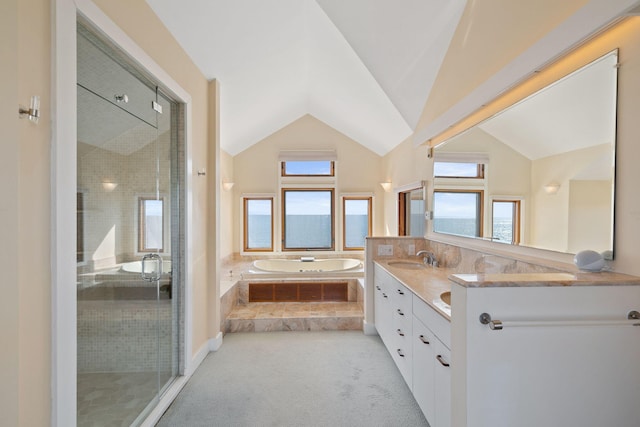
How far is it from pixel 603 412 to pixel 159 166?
264 centimetres

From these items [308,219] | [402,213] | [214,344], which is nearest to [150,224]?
[214,344]

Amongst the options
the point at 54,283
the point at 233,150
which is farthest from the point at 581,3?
the point at 233,150

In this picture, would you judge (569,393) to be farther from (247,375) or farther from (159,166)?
(159,166)

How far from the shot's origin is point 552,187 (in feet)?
5.05

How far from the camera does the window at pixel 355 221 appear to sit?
5.49 m

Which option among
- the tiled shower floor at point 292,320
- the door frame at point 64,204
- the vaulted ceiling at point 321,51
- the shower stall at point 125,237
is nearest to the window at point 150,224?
the shower stall at point 125,237

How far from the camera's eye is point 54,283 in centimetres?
114

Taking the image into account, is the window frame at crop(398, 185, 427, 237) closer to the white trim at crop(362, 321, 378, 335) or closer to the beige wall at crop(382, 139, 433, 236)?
the beige wall at crop(382, 139, 433, 236)

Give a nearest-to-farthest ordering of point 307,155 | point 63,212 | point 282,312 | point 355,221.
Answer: point 63,212, point 282,312, point 307,155, point 355,221

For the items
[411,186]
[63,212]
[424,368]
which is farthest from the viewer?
[411,186]

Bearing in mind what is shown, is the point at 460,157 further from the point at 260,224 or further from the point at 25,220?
the point at 260,224

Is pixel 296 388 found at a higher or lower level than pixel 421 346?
lower

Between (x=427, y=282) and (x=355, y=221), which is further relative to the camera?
(x=355, y=221)

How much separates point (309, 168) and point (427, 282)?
12.2 feet
